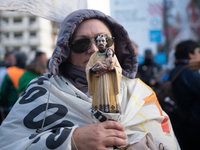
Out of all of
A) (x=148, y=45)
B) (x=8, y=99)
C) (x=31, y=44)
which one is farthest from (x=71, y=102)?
(x=31, y=44)

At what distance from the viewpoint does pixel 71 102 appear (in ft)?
5.92

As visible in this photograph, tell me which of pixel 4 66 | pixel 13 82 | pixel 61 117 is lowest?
pixel 13 82

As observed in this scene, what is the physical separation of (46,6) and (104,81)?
4.09 feet

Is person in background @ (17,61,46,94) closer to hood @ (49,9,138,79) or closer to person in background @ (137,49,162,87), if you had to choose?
hood @ (49,9,138,79)

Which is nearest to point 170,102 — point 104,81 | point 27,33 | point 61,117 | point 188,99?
point 188,99

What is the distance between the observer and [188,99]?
11.6 feet

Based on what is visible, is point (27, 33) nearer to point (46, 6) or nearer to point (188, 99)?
point (188, 99)

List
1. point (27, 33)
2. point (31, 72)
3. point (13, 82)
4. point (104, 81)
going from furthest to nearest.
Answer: point (27, 33) → point (13, 82) → point (31, 72) → point (104, 81)

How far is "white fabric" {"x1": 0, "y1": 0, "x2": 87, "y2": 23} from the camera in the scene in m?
1.82

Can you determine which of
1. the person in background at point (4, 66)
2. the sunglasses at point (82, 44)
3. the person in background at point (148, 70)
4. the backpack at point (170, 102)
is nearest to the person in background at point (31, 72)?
the person in background at point (4, 66)

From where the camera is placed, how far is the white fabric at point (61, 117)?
1547 mm

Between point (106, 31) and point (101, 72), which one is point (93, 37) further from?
point (101, 72)

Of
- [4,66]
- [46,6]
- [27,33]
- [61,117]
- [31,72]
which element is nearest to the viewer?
[61,117]

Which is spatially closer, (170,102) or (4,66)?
(170,102)
